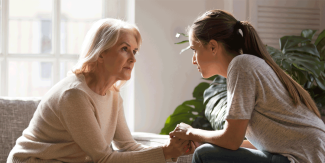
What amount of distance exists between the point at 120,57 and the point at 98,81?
0.16 meters

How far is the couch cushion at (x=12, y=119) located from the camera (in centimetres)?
168

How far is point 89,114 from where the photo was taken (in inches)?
52.1

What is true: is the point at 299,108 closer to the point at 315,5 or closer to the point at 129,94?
the point at 129,94

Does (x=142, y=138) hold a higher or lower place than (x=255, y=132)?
lower

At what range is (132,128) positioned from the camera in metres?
2.66

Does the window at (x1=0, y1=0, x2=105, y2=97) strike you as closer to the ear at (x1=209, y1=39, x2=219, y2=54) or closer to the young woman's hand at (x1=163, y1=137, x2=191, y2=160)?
the young woman's hand at (x1=163, y1=137, x2=191, y2=160)

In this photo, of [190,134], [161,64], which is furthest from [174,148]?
[161,64]

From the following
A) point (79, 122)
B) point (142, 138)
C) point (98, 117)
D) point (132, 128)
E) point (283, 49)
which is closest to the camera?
point (79, 122)

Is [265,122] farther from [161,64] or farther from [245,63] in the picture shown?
[161,64]

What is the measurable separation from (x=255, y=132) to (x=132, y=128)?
5.27ft

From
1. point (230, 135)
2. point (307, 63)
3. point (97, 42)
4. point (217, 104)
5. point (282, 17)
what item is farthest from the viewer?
point (282, 17)

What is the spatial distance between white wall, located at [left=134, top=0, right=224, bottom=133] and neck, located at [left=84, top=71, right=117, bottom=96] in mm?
1085

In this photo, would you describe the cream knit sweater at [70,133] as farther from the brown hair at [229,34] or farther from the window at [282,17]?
the window at [282,17]

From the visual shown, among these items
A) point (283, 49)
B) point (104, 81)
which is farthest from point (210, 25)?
point (283, 49)
